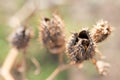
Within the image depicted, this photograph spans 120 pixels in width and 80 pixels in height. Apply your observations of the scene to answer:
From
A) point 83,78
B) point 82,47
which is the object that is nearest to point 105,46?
point 83,78

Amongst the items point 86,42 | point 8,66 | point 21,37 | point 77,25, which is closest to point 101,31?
point 86,42

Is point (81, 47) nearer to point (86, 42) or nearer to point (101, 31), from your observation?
point (86, 42)

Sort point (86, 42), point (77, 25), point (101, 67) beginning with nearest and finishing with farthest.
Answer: point (86, 42), point (101, 67), point (77, 25)

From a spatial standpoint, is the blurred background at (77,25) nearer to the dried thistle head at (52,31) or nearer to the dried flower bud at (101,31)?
the dried thistle head at (52,31)

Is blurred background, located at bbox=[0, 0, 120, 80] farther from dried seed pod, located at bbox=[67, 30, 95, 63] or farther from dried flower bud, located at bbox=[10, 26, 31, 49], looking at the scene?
dried seed pod, located at bbox=[67, 30, 95, 63]

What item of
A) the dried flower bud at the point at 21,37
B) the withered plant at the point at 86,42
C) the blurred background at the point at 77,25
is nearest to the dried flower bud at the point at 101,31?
the withered plant at the point at 86,42

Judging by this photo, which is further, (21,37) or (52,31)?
(21,37)
